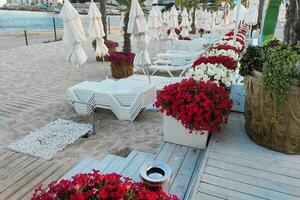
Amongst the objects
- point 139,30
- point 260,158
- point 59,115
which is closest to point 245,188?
point 260,158

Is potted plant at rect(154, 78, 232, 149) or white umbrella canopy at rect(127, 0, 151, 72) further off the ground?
white umbrella canopy at rect(127, 0, 151, 72)

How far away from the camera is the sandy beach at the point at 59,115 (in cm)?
438

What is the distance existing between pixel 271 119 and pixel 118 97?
329 centimetres

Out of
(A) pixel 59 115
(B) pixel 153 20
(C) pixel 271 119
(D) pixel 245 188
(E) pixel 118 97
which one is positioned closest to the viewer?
(D) pixel 245 188

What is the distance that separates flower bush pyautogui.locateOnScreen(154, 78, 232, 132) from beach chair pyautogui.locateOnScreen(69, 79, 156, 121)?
2087mm

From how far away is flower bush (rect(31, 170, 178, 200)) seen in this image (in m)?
1.40

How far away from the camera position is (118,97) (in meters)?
5.41

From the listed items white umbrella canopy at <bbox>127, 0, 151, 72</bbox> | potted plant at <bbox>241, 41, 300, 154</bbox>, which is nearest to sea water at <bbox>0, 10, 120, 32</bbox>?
white umbrella canopy at <bbox>127, 0, 151, 72</bbox>

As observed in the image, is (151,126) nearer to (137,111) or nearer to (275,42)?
(137,111)

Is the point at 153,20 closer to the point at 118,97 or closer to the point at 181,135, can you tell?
the point at 118,97

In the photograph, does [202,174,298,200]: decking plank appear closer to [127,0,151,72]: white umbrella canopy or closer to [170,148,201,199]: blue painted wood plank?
[170,148,201,199]: blue painted wood plank

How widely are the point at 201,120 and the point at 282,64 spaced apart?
1.03 m

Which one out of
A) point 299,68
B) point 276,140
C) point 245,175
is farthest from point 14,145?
point 299,68

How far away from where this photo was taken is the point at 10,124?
5227mm
